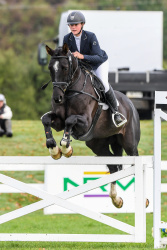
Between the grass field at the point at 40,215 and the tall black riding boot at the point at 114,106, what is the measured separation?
1.68 meters

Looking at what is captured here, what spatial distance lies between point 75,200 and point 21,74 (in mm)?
47503

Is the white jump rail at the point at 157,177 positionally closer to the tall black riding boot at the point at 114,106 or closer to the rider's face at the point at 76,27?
the tall black riding boot at the point at 114,106

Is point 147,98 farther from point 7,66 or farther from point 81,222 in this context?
point 7,66

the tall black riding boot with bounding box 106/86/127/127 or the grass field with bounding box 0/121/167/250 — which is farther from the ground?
the tall black riding boot with bounding box 106/86/127/127

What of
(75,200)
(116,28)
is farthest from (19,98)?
(75,200)

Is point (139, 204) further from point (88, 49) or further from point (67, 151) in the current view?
point (88, 49)

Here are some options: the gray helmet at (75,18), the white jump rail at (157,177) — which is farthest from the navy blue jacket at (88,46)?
the white jump rail at (157,177)

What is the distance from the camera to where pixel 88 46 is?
9.36 metres

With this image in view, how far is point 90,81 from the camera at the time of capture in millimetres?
9375

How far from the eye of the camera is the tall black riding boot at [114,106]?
9.64 m

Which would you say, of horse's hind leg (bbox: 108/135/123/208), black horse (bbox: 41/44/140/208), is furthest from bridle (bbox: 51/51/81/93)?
horse's hind leg (bbox: 108/135/123/208)

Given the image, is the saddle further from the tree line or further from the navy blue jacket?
the tree line

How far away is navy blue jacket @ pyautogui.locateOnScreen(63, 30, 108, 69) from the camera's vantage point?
9.27m

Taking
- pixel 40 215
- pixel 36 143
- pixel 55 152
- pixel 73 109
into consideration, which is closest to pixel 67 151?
pixel 55 152
